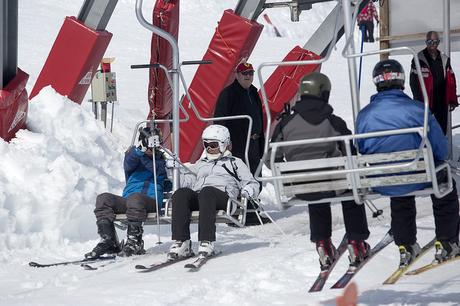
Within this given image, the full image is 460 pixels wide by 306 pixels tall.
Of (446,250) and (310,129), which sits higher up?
(310,129)

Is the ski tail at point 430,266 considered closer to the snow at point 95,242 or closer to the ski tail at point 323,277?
the snow at point 95,242

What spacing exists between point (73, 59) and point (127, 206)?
3.87 meters

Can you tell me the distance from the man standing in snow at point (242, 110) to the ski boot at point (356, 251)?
3.68m

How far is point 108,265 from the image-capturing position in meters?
8.84

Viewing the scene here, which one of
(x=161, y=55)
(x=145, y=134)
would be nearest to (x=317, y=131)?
(x=145, y=134)

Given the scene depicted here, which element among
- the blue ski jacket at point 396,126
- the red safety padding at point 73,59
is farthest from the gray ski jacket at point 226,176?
the red safety padding at point 73,59

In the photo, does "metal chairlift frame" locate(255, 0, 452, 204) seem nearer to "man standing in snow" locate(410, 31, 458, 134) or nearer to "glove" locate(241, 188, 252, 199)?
"glove" locate(241, 188, 252, 199)

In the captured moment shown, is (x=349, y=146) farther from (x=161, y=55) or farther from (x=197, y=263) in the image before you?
(x=161, y=55)

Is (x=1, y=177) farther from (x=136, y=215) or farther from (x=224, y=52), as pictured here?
(x=224, y=52)

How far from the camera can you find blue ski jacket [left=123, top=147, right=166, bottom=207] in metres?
9.42

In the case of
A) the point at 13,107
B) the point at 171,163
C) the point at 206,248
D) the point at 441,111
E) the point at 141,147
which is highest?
the point at 13,107

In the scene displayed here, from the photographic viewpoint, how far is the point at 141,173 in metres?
9.51

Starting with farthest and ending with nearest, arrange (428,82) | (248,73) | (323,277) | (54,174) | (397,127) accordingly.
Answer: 1. (428,82)
2. (248,73)
3. (54,174)
4. (323,277)
5. (397,127)

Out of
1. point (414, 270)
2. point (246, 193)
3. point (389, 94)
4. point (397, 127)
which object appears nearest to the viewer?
point (397, 127)
